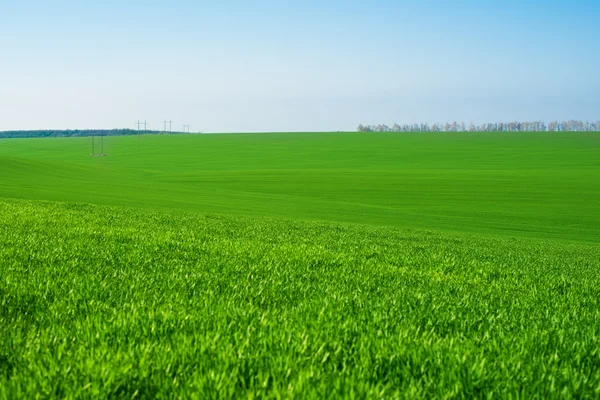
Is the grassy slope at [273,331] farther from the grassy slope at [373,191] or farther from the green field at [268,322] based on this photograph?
the grassy slope at [373,191]

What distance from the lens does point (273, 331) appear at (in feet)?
16.3

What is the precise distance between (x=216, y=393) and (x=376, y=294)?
416 centimetres

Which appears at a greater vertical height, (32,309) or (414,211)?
(32,309)

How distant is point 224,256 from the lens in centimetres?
1022

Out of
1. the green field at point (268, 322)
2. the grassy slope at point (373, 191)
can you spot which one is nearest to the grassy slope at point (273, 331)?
the green field at point (268, 322)

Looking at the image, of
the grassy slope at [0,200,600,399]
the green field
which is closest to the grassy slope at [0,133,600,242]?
the green field

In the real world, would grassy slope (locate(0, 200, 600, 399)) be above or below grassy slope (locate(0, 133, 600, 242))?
above

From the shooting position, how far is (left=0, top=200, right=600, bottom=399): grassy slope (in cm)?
385

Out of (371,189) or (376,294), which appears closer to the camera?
(376,294)

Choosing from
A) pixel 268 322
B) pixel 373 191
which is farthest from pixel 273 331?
pixel 373 191

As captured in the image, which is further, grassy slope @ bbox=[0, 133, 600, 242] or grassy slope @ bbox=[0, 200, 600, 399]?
grassy slope @ bbox=[0, 133, 600, 242]

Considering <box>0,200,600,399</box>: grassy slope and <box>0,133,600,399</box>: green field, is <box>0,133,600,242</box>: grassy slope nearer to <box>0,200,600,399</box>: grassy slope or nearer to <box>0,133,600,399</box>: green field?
<box>0,133,600,399</box>: green field

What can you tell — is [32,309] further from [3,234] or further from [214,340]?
[3,234]

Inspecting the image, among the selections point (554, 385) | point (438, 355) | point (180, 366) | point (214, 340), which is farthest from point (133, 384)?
point (554, 385)
